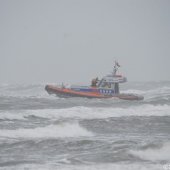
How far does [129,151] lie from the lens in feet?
53.7

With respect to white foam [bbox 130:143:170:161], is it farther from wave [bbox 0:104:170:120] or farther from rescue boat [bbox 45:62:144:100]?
rescue boat [bbox 45:62:144:100]

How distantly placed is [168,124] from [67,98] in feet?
56.0

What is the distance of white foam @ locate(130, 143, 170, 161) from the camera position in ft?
51.6

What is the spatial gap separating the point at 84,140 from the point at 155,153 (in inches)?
124

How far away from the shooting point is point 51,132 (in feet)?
67.7

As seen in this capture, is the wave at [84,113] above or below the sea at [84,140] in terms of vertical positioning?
above

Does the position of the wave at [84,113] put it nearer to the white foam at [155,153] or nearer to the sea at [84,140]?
the sea at [84,140]

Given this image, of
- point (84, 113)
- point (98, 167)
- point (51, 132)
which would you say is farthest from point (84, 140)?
point (84, 113)

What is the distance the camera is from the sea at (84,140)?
14.6 m

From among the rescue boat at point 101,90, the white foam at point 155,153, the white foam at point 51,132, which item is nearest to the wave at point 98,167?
the white foam at point 155,153

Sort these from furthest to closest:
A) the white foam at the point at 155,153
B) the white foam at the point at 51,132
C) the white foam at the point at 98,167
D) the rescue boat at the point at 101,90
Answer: the rescue boat at the point at 101,90 < the white foam at the point at 51,132 < the white foam at the point at 155,153 < the white foam at the point at 98,167

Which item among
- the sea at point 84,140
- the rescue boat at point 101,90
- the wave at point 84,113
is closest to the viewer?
the sea at point 84,140

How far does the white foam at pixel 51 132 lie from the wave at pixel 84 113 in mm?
3772

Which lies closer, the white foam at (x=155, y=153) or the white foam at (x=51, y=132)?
the white foam at (x=155, y=153)
